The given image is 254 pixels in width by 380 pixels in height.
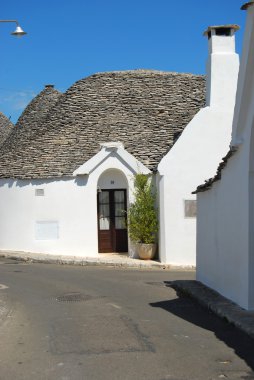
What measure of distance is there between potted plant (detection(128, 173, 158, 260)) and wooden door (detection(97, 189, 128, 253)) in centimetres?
137

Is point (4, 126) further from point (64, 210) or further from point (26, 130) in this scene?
point (64, 210)

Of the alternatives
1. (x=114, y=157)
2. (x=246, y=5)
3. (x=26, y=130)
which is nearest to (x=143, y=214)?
(x=114, y=157)

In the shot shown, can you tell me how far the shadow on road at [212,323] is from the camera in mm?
7218

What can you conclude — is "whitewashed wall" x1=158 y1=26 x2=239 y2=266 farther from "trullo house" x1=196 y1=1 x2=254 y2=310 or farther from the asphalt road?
"trullo house" x1=196 y1=1 x2=254 y2=310

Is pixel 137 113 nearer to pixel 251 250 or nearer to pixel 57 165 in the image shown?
pixel 57 165

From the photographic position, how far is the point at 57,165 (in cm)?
2223

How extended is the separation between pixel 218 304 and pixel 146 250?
35.1 feet

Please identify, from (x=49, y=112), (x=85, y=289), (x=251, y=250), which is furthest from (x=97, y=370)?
(x=49, y=112)

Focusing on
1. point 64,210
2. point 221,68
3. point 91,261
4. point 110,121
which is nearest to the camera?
point 221,68

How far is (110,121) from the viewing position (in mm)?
23406

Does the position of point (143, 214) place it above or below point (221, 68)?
below

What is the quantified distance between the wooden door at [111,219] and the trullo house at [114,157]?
0.04m

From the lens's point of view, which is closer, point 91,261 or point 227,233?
point 227,233

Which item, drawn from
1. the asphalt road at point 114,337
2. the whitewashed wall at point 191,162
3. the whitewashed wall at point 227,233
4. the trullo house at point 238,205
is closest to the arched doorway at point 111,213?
the whitewashed wall at point 191,162
